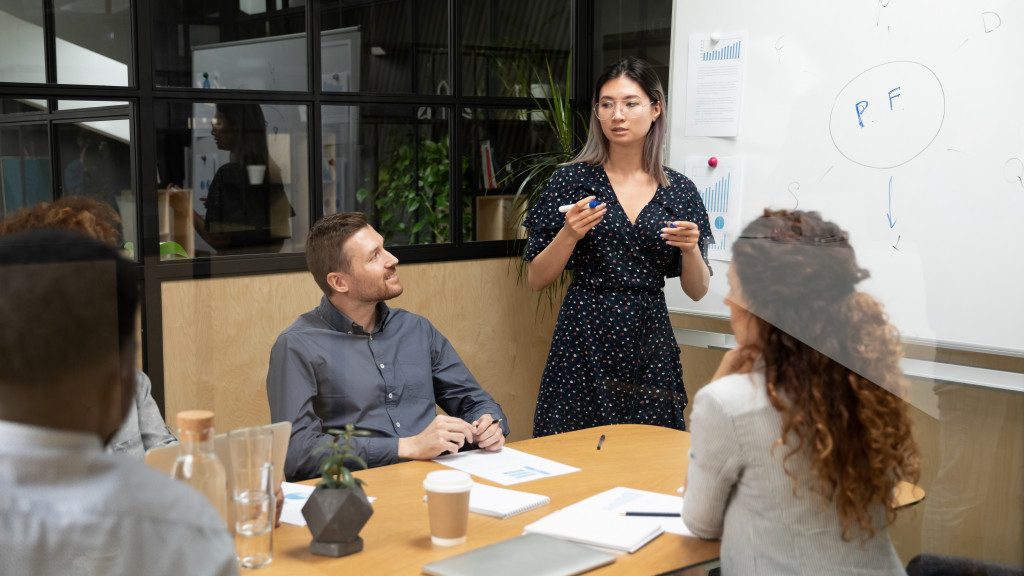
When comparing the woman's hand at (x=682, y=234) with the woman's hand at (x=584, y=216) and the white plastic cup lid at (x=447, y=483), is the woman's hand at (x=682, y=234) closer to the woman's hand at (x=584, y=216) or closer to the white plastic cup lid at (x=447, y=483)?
the woman's hand at (x=584, y=216)

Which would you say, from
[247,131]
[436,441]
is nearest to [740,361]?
[436,441]

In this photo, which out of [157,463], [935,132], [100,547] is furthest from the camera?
[935,132]

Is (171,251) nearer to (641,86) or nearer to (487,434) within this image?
(487,434)

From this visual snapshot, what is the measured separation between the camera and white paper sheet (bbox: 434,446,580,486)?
172 cm

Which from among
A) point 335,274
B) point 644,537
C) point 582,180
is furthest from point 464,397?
point 644,537

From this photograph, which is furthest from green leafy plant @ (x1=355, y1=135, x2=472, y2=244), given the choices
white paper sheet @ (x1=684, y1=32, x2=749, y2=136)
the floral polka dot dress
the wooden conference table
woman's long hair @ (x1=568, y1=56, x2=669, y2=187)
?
white paper sheet @ (x1=684, y1=32, x2=749, y2=136)

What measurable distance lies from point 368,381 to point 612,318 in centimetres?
66

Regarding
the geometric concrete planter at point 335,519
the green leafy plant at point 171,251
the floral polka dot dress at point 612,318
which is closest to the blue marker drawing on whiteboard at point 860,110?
the floral polka dot dress at point 612,318

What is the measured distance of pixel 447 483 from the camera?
1340 millimetres

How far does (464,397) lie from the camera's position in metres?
2.26

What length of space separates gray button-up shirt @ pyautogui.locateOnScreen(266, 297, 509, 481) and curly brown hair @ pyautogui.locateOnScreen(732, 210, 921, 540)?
87 cm

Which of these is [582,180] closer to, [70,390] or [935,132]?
[935,132]

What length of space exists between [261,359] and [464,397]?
54cm

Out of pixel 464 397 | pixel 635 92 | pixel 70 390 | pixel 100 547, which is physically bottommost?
pixel 464 397
